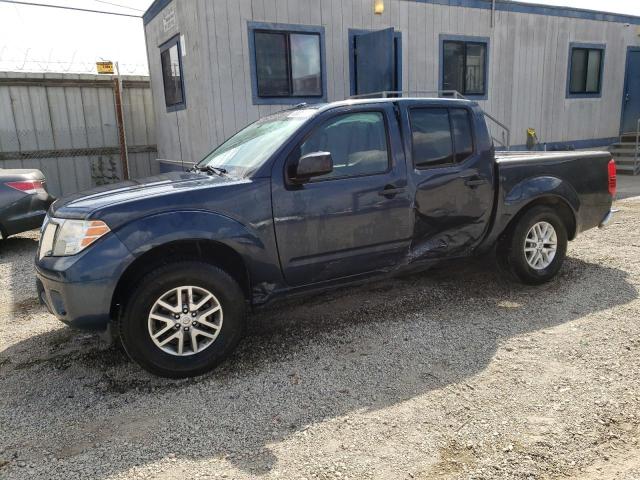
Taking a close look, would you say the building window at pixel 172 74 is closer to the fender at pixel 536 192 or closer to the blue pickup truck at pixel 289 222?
the blue pickup truck at pixel 289 222

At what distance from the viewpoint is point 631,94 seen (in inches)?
588

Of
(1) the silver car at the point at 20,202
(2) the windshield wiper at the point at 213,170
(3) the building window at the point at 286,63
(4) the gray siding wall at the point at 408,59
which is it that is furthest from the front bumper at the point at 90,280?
(3) the building window at the point at 286,63

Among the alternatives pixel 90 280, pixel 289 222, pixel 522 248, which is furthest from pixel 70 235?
pixel 522 248

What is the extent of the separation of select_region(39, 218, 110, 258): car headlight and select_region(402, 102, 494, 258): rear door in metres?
2.40

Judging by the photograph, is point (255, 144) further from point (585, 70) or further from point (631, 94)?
point (631, 94)

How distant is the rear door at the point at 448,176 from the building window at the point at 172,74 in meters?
6.67

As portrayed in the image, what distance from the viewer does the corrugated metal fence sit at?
10.7 m

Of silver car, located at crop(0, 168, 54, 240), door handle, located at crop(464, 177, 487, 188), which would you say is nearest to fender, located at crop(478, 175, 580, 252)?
door handle, located at crop(464, 177, 487, 188)

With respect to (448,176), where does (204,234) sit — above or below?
below

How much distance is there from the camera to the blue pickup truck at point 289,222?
318 cm

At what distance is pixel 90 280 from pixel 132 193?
0.68m

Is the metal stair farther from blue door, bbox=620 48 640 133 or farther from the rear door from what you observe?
the rear door

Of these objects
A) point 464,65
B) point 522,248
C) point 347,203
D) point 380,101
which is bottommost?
point 522,248

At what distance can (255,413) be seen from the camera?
2955mm
